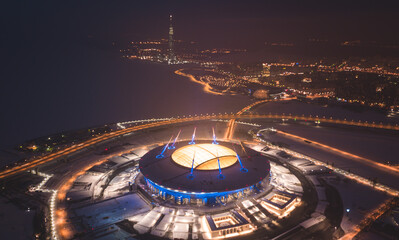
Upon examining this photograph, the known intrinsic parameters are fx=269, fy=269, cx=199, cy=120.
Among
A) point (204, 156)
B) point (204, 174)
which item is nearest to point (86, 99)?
point (204, 156)

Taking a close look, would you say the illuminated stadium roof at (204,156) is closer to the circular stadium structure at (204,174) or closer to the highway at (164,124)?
the circular stadium structure at (204,174)

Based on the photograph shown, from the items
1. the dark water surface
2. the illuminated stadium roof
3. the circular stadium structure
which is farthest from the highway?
the illuminated stadium roof

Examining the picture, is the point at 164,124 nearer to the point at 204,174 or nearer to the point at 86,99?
the point at 204,174

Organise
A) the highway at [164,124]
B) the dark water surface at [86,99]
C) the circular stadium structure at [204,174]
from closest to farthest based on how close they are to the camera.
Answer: the circular stadium structure at [204,174], the highway at [164,124], the dark water surface at [86,99]

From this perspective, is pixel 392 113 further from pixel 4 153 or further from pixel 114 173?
pixel 4 153

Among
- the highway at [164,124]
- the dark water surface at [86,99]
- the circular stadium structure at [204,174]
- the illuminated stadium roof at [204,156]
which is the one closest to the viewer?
the circular stadium structure at [204,174]

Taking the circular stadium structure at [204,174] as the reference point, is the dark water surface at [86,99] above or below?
above

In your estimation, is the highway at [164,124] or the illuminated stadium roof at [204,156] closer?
the illuminated stadium roof at [204,156]

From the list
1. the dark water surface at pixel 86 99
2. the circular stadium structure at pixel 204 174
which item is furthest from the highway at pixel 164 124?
the circular stadium structure at pixel 204 174

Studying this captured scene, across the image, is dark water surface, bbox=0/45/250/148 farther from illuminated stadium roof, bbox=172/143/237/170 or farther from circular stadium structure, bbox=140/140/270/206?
illuminated stadium roof, bbox=172/143/237/170
